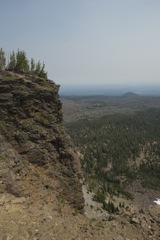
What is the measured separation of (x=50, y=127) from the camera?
23797mm

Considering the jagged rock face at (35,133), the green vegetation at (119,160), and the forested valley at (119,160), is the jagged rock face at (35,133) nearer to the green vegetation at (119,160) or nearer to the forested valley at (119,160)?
the forested valley at (119,160)

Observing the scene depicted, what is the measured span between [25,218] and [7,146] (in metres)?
7.29

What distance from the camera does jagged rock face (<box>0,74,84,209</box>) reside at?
20.7 meters

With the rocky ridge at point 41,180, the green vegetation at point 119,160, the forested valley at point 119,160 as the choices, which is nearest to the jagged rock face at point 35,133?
the rocky ridge at point 41,180

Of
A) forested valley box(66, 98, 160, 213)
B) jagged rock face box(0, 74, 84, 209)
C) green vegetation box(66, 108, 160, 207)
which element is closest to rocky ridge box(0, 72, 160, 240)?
jagged rock face box(0, 74, 84, 209)

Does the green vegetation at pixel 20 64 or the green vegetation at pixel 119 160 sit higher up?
the green vegetation at pixel 20 64

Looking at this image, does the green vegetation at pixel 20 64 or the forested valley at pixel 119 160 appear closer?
the green vegetation at pixel 20 64

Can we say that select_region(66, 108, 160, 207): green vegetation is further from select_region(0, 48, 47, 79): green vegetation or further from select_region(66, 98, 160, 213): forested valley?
select_region(0, 48, 47, 79): green vegetation

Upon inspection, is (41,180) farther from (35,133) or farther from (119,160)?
(119,160)

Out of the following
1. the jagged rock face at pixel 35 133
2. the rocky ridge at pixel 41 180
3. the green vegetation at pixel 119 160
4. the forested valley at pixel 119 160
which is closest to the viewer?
the rocky ridge at pixel 41 180

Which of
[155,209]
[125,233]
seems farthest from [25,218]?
[155,209]

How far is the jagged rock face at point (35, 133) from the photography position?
20656 mm

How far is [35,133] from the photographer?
72.9ft

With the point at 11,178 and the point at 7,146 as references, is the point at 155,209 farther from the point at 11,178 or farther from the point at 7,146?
the point at 7,146
